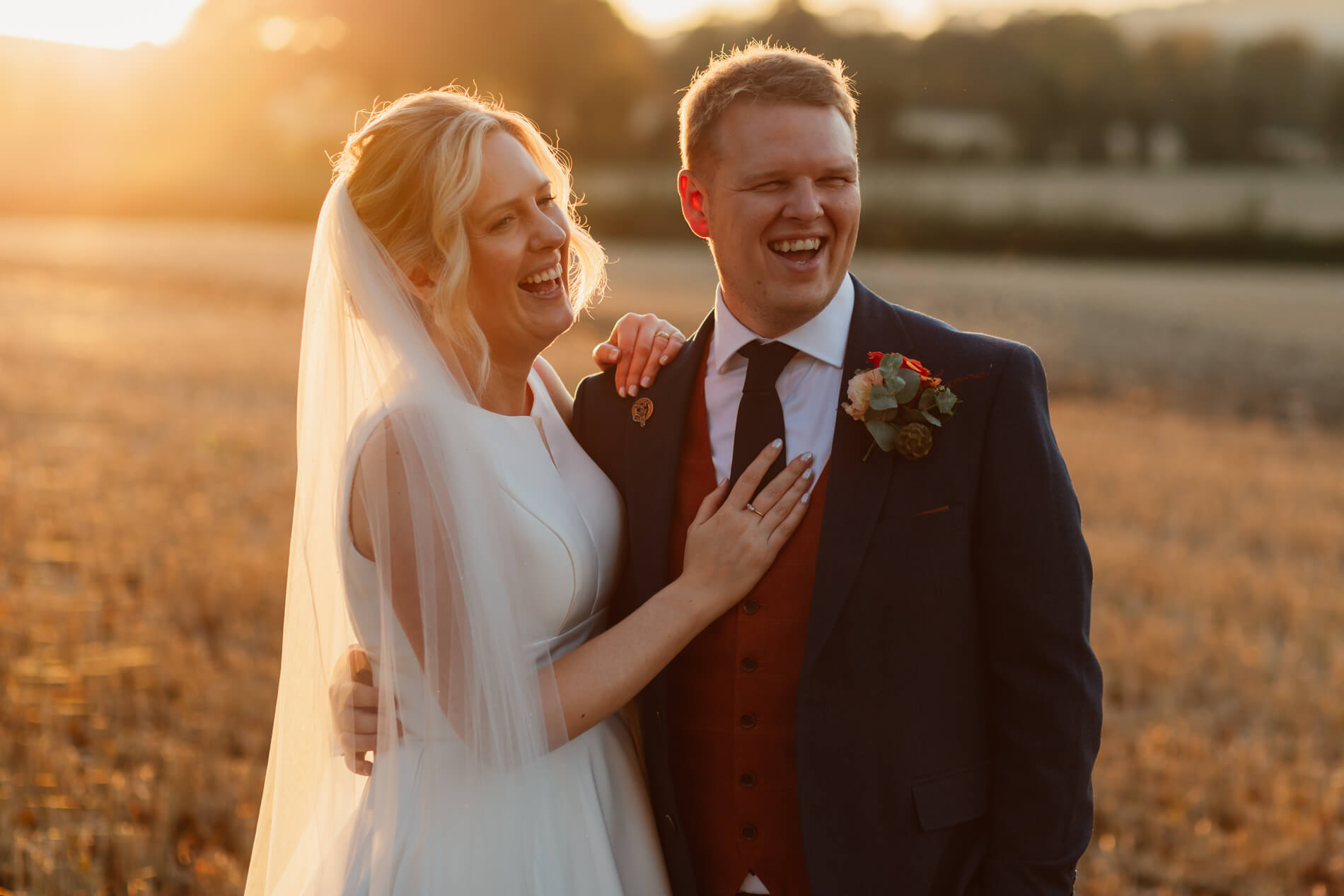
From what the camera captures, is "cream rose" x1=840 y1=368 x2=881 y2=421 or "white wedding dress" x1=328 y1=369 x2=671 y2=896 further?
"white wedding dress" x1=328 y1=369 x2=671 y2=896

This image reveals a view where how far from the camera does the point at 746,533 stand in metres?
2.93

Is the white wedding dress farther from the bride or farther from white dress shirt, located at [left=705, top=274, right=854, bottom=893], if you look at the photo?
white dress shirt, located at [left=705, top=274, right=854, bottom=893]

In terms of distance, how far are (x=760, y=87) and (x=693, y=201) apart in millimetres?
422

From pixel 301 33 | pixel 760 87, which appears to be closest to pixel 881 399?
pixel 760 87

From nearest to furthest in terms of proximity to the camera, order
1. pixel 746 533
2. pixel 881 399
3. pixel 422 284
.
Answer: pixel 881 399
pixel 746 533
pixel 422 284

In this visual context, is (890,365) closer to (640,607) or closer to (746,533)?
(746,533)

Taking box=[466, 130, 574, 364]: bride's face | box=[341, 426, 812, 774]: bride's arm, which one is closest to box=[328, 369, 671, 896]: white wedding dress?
box=[341, 426, 812, 774]: bride's arm

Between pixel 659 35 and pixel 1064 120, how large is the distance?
149 feet

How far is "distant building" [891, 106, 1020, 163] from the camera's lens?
50906 mm

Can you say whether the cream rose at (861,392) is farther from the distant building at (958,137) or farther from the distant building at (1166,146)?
the distant building at (958,137)

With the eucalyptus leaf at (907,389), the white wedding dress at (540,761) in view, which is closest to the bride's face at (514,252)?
the white wedding dress at (540,761)

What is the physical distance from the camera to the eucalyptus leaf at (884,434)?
9.28 ft

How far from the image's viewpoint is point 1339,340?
22.8 m

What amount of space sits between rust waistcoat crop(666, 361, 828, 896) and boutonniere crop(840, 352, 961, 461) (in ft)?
0.80
